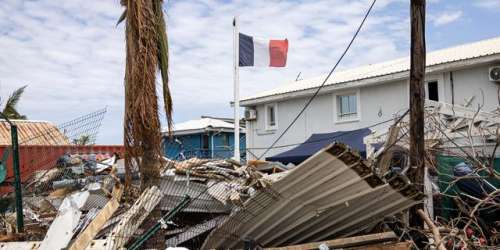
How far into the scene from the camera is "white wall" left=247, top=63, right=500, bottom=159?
41.4 feet

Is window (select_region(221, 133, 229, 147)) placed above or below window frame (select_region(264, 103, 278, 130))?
below

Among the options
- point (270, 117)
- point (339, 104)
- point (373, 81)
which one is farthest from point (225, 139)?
point (373, 81)

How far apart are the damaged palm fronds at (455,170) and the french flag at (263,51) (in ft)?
13.2

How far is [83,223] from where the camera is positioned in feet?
19.7

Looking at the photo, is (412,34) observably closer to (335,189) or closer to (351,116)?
(335,189)

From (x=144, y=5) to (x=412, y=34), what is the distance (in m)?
3.08

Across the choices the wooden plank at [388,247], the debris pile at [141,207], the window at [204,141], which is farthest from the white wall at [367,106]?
the wooden plank at [388,247]

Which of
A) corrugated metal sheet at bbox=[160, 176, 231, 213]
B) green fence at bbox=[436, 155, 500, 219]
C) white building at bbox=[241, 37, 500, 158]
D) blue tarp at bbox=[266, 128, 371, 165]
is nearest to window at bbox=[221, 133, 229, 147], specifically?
white building at bbox=[241, 37, 500, 158]

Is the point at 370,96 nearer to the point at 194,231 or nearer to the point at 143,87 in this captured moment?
the point at 194,231

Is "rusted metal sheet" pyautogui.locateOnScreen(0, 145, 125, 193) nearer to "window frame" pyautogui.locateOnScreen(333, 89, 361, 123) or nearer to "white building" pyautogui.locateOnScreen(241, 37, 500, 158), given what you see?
"white building" pyautogui.locateOnScreen(241, 37, 500, 158)

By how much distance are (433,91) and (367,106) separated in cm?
207

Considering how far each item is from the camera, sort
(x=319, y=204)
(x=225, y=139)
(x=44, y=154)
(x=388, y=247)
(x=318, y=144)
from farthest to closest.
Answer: (x=225, y=139), (x=318, y=144), (x=44, y=154), (x=388, y=247), (x=319, y=204)

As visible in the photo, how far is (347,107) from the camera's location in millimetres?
16219

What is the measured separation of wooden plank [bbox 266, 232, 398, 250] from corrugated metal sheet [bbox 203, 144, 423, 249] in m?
0.22
